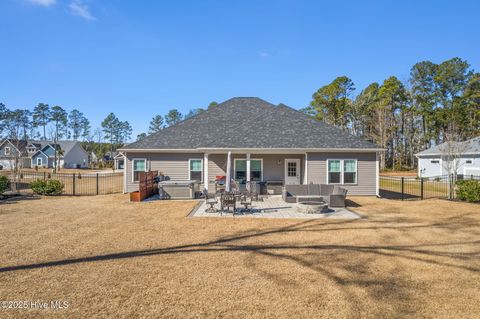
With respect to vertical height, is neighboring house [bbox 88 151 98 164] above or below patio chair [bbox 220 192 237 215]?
above

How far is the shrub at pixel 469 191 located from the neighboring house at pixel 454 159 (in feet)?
9.04

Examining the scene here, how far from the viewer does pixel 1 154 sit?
184 ft

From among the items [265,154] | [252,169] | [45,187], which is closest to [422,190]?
[265,154]

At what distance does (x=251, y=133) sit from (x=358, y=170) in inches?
277

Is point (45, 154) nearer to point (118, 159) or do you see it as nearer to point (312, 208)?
point (118, 159)

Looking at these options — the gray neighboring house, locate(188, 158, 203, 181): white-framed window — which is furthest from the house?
locate(188, 158, 203, 181): white-framed window

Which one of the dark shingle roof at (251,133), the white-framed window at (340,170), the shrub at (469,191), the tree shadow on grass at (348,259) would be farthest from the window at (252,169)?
the shrub at (469,191)

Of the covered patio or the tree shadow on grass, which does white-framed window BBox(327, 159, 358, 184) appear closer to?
the covered patio

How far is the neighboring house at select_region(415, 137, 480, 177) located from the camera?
1799 cm

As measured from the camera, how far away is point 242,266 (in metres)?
5.65

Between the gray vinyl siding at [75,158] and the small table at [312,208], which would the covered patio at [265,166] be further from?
the gray vinyl siding at [75,158]

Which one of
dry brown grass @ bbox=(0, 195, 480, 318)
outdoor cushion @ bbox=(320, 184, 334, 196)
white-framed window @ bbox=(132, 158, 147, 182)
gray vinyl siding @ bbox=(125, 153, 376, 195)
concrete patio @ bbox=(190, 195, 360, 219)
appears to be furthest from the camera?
white-framed window @ bbox=(132, 158, 147, 182)

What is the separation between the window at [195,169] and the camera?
1727 centimetres

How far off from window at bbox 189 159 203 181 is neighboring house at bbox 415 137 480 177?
50.6ft
